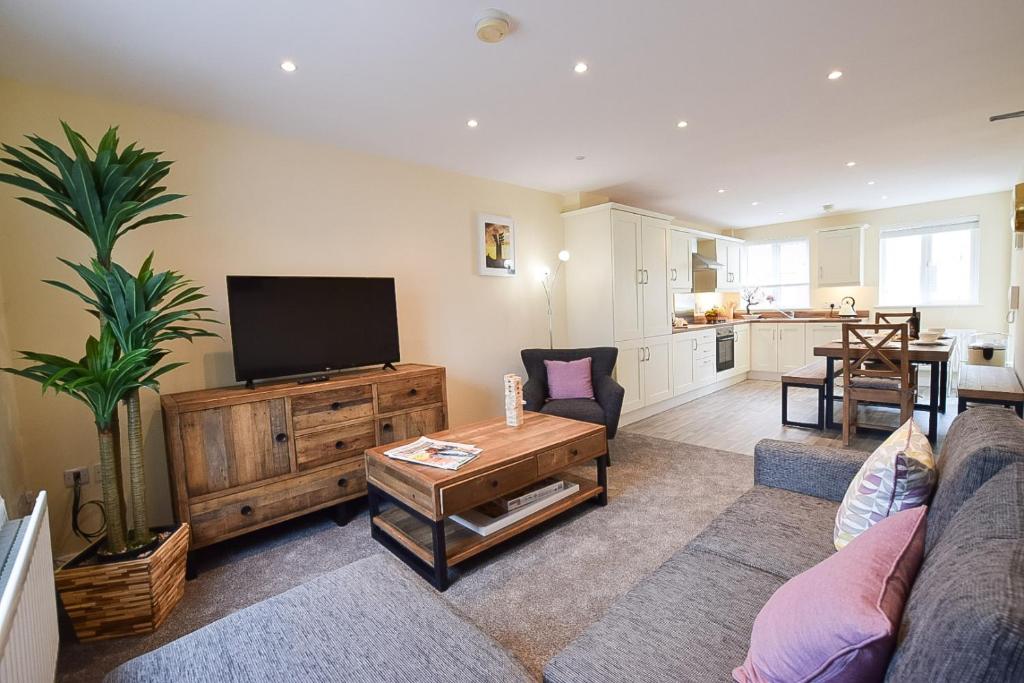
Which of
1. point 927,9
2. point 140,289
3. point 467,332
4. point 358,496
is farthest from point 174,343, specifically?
point 927,9

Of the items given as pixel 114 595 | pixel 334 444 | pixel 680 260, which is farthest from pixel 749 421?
pixel 114 595

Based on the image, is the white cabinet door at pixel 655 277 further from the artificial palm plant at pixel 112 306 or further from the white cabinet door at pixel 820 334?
the artificial palm plant at pixel 112 306

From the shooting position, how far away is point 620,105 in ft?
8.77

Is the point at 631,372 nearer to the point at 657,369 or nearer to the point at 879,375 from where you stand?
the point at 657,369

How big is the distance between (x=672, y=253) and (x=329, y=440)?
171 inches

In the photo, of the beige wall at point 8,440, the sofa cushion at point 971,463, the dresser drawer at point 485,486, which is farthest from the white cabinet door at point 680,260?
the beige wall at point 8,440

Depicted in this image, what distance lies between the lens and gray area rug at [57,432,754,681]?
5.68ft

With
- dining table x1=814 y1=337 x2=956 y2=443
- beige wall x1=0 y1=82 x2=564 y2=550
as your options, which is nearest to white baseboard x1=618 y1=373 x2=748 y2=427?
beige wall x1=0 y1=82 x2=564 y2=550

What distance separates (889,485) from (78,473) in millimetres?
3457

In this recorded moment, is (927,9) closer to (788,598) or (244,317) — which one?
(788,598)

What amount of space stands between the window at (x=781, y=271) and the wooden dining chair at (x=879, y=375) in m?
3.48

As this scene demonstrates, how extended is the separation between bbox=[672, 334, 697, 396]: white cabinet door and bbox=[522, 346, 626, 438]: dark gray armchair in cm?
171

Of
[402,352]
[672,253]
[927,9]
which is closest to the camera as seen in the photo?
[927,9]

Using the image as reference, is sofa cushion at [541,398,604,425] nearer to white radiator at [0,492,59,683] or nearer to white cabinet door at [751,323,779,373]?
white radiator at [0,492,59,683]
